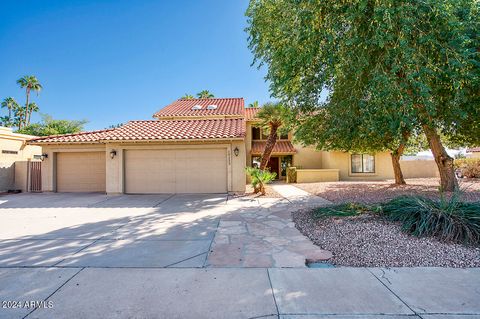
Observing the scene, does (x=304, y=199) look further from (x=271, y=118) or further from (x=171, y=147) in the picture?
(x=171, y=147)

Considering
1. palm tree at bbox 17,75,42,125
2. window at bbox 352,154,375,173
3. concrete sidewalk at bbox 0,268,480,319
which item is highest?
palm tree at bbox 17,75,42,125

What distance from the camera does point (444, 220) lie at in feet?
17.8

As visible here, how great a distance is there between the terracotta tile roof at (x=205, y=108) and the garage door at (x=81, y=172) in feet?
23.9

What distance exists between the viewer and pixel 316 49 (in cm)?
741

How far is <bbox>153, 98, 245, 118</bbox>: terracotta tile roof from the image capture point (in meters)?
21.3

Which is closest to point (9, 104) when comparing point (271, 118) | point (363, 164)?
point (271, 118)

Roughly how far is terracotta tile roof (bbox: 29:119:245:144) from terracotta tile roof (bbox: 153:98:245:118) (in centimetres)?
520

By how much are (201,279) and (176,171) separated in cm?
1054

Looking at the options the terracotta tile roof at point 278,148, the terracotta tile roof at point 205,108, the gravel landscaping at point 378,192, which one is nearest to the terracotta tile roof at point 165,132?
the terracotta tile roof at point 205,108

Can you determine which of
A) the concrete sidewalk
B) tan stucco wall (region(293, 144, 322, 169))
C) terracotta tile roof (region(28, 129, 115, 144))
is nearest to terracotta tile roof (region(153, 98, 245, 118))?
tan stucco wall (region(293, 144, 322, 169))

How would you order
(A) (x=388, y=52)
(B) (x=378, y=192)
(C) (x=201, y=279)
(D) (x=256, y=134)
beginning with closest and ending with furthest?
(C) (x=201, y=279)
(A) (x=388, y=52)
(B) (x=378, y=192)
(D) (x=256, y=134)

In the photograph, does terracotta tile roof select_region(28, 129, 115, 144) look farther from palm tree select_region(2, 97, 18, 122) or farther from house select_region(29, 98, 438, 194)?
palm tree select_region(2, 97, 18, 122)

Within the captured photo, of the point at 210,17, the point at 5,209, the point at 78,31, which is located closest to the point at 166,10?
the point at 210,17

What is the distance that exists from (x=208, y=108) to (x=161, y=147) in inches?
391
